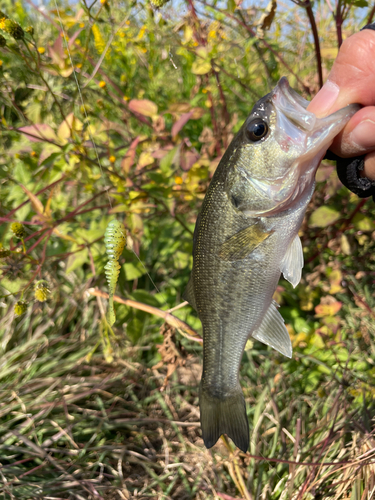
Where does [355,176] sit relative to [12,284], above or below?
above

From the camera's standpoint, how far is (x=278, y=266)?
1.50 metres

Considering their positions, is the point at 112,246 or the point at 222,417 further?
the point at 222,417

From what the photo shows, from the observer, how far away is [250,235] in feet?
4.64

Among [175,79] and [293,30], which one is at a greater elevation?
[293,30]

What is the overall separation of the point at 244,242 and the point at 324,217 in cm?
104

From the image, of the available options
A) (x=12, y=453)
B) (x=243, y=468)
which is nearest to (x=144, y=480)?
(x=243, y=468)

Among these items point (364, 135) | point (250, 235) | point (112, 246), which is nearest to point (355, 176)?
point (364, 135)

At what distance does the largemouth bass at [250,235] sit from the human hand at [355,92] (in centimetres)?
5

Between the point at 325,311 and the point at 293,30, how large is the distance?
10.2 feet

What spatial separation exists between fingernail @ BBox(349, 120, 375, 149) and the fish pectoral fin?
0.52 meters

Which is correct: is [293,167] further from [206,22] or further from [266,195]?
[206,22]

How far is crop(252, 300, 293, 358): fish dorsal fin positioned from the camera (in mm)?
1571

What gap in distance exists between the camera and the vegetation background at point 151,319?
1945mm

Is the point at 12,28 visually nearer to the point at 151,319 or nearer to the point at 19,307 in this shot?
the point at 19,307
